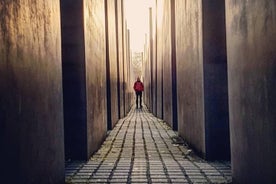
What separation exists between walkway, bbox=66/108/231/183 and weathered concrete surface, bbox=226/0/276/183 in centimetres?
82

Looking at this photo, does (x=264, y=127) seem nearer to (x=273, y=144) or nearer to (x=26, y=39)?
(x=273, y=144)

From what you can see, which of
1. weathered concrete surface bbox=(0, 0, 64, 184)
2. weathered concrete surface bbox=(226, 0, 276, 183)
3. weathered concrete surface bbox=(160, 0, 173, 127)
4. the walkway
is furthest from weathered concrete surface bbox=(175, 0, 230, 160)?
weathered concrete surface bbox=(160, 0, 173, 127)

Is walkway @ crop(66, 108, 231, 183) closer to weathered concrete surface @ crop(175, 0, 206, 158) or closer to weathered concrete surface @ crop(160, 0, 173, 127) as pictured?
weathered concrete surface @ crop(175, 0, 206, 158)

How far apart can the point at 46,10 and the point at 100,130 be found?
4457mm

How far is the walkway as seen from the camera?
16.0 ft

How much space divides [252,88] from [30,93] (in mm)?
2104

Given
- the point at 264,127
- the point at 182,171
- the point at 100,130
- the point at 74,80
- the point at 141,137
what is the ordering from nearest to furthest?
the point at 264,127 < the point at 182,171 < the point at 74,80 < the point at 100,130 < the point at 141,137

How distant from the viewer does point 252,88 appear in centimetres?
366

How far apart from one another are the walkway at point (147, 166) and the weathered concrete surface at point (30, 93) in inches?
35.9

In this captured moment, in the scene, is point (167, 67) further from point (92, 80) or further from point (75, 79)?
point (75, 79)

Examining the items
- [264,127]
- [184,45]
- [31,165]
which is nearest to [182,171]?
[264,127]

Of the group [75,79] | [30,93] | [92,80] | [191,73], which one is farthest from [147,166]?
[30,93]

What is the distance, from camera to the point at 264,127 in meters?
3.32

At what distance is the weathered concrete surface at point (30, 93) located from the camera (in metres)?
2.74
